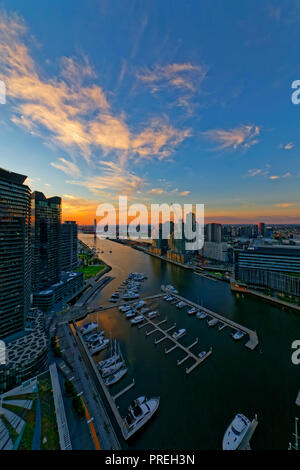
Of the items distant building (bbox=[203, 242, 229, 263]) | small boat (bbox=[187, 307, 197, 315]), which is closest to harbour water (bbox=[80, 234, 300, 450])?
small boat (bbox=[187, 307, 197, 315])

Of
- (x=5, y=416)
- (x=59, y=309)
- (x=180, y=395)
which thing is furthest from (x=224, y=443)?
(x=59, y=309)

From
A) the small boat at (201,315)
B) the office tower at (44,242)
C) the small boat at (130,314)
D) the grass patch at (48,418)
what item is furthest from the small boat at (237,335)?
the office tower at (44,242)

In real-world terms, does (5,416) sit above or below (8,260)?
below

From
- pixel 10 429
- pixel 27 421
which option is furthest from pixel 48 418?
pixel 10 429

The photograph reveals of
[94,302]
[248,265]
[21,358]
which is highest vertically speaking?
[248,265]

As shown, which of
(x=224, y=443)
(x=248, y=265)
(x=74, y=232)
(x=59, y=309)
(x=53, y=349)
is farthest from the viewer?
(x=74, y=232)

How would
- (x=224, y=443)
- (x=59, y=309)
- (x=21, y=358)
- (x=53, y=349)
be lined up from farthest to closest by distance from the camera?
(x=59, y=309)
(x=53, y=349)
(x=21, y=358)
(x=224, y=443)
